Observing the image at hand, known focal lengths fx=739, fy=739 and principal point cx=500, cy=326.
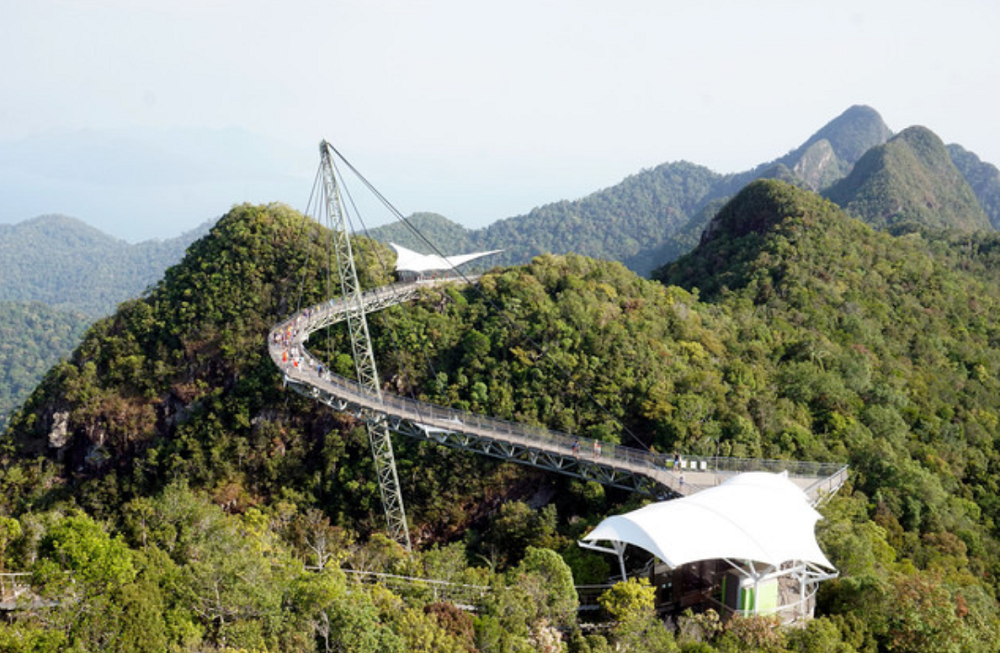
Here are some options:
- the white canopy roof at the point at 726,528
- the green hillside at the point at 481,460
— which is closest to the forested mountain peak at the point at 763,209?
the green hillside at the point at 481,460

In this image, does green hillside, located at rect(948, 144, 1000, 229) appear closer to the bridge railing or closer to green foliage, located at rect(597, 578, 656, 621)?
the bridge railing

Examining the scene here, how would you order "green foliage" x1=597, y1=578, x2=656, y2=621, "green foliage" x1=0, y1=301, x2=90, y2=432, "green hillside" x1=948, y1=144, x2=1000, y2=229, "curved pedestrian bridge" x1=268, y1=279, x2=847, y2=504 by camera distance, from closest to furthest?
"green foliage" x1=597, y1=578, x2=656, y2=621
"curved pedestrian bridge" x1=268, y1=279, x2=847, y2=504
"green foliage" x1=0, y1=301, x2=90, y2=432
"green hillside" x1=948, y1=144, x2=1000, y2=229

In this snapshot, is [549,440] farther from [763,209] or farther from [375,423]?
[763,209]

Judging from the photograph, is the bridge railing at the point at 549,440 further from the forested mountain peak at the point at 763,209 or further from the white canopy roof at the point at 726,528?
the forested mountain peak at the point at 763,209

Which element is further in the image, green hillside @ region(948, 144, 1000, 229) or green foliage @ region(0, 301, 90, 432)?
green hillside @ region(948, 144, 1000, 229)

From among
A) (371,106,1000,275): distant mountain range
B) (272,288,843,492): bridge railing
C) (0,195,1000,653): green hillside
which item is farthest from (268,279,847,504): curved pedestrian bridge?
(371,106,1000,275): distant mountain range

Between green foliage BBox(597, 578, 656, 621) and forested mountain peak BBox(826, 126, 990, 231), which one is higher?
forested mountain peak BBox(826, 126, 990, 231)

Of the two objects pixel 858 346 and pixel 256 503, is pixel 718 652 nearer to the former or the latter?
pixel 256 503
